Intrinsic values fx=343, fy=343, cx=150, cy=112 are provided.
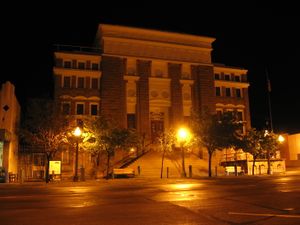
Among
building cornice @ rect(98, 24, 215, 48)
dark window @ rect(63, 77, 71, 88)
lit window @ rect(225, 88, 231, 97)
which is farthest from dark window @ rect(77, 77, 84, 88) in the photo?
lit window @ rect(225, 88, 231, 97)

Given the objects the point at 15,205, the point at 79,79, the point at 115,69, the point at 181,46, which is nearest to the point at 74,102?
the point at 79,79

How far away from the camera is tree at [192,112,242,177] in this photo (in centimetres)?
3419

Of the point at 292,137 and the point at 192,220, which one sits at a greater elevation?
the point at 292,137

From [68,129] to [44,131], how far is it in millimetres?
2381

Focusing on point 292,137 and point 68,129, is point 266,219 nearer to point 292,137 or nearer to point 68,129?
point 68,129

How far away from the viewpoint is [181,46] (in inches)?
1954

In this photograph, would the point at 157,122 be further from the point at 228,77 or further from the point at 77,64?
the point at 228,77

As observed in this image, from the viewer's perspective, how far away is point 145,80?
46.9 meters

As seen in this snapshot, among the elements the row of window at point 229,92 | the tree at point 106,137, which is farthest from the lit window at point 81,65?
the row of window at point 229,92

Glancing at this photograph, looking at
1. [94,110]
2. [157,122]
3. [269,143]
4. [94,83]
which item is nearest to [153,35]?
[94,83]

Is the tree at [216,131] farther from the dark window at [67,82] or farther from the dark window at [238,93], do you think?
the dark window at [67,82]

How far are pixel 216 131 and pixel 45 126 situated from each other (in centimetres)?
1662

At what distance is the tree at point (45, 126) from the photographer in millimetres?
31742

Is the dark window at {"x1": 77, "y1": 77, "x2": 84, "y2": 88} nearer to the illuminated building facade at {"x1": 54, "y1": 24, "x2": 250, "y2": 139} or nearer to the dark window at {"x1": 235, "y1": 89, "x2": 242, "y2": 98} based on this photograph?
the illuminated building facade at {"x1": 54, "y1": 24, "x2": 250, "y2": 139}
